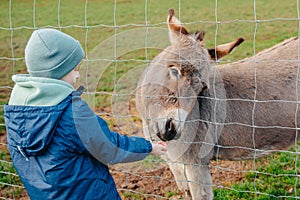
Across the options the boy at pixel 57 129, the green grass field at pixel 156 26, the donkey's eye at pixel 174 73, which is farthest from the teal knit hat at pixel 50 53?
the donkey's eye at pixel 174 73

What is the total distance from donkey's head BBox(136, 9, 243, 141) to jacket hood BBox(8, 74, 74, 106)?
1.06 meters

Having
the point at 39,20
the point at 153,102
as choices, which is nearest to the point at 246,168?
the point at 153,102

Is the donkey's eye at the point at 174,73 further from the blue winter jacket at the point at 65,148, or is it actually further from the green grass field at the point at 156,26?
the blue winter jacket at the point at 65,148

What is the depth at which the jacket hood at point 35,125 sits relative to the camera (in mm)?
1950

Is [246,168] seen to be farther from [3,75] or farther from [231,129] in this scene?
[3,75]

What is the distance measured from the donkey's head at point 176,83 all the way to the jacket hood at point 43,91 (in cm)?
106

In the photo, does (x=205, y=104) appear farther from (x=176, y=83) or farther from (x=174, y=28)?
(x=174, y=28)

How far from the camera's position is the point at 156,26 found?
11.4m

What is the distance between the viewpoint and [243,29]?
36.6 ft

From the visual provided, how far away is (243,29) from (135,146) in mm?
9689

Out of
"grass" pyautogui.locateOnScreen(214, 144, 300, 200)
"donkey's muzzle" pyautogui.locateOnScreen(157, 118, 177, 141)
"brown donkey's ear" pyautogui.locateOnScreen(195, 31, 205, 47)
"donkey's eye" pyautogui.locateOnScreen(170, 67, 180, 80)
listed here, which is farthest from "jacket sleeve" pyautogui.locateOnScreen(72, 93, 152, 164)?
"grass" pyautogui.locateOnScreen(214, 144, 300, 200)

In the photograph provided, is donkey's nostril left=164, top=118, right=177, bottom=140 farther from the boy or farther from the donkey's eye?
the boy

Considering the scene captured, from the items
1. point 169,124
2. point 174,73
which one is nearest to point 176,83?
point 174,73

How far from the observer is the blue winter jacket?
196 centimetres
